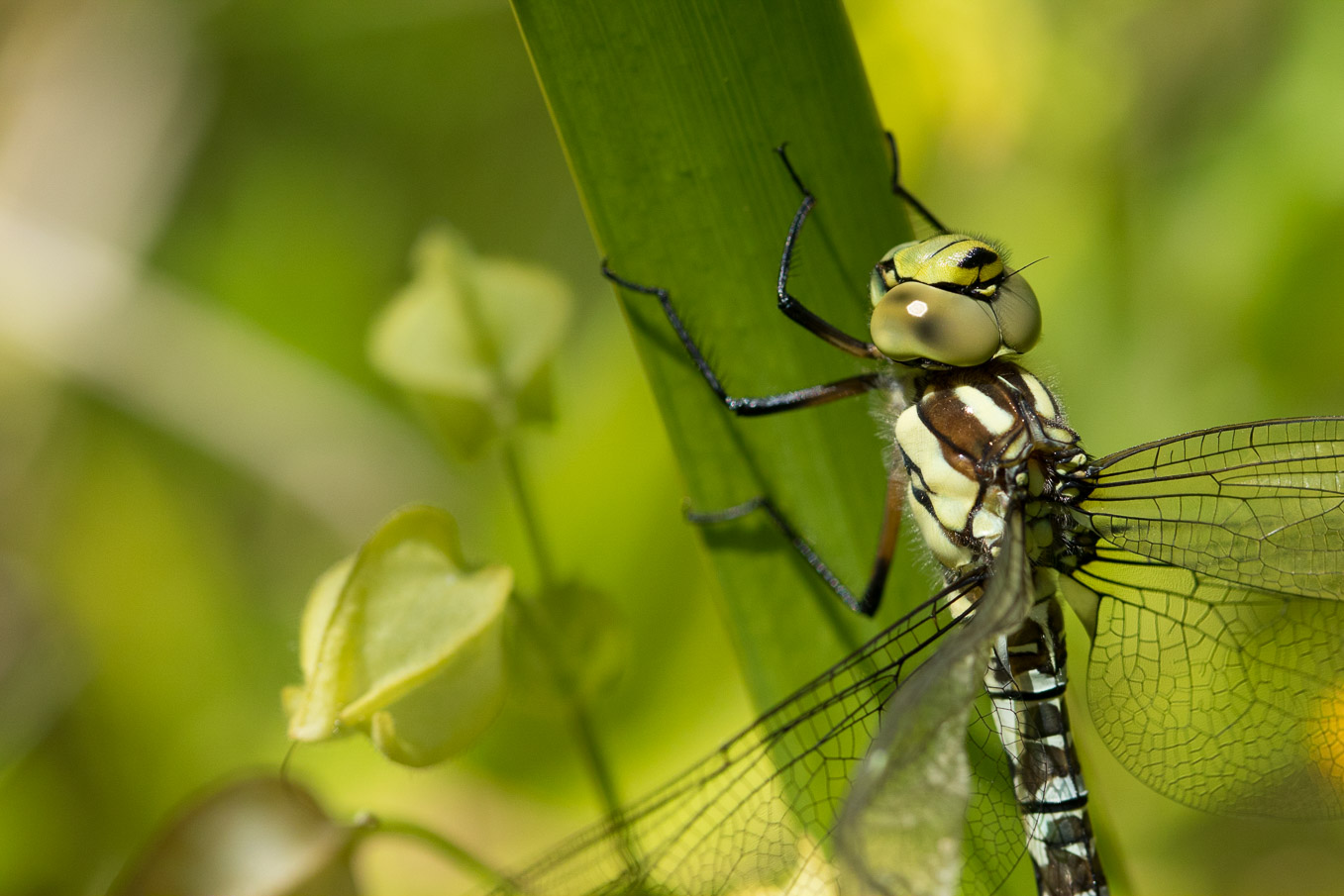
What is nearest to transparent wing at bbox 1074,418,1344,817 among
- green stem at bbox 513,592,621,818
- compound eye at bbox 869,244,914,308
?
compound eye at bbox 869,244,914,308

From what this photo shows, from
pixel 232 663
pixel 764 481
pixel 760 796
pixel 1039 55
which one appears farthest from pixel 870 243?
pixel 232 663

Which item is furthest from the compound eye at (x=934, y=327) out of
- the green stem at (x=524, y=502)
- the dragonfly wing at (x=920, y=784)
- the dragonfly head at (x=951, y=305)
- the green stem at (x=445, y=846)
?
the green stem at (x=445, y=846)

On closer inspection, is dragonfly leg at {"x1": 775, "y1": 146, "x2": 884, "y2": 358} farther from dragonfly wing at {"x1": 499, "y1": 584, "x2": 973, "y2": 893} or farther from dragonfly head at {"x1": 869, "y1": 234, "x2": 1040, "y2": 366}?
dragonfly wing at {"x1": 499, "y1": 584, "x2": 973, "y2": 893}

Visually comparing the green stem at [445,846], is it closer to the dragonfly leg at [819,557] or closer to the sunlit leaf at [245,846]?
the sunlit leaf at [245,846]

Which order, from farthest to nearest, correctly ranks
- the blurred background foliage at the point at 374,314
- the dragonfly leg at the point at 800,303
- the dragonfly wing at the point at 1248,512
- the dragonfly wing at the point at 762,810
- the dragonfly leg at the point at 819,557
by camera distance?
1. the blurred background foliage at the point at 374,314
2. the dragonfly wing at the point at 1248,512
3. the dragonfly wing at the point at 762,810
4. the dragonfly leg at the point at 819,557
5. the dragonfly leg at the point at 800,303

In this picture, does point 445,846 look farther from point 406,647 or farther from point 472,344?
point 472,344

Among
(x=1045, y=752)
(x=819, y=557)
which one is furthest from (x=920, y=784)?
(x=1045, y=752)

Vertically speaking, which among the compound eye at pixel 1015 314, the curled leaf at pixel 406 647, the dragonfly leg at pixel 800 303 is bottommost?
the curled leaf at pixel 406 647
